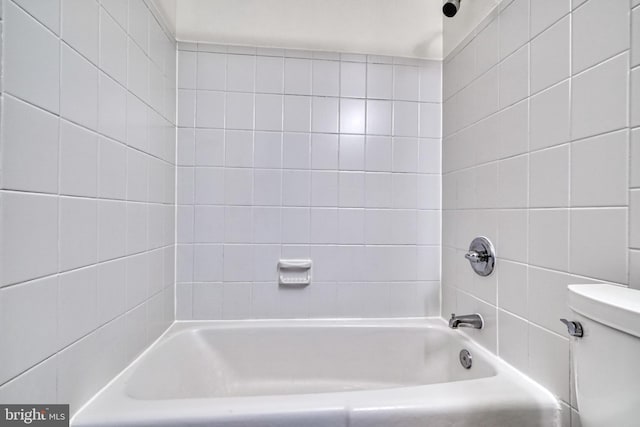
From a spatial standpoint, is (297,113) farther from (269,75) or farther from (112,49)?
(112,49)

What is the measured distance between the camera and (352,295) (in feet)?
4.52

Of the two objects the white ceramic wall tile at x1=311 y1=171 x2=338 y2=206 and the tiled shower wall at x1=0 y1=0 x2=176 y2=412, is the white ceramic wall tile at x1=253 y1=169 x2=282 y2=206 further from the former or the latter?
the tiled shower wall at x1=0 y1=0 x2=176 y2=412

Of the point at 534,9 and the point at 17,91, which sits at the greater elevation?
the point at 534,9

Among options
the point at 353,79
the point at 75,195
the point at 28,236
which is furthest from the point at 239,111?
the point at 28,236

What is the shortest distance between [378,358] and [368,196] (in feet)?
2.55

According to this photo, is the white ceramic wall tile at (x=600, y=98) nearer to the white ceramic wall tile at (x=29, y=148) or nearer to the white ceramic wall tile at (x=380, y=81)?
the white ceramic wall tile at (x=380, y=81)

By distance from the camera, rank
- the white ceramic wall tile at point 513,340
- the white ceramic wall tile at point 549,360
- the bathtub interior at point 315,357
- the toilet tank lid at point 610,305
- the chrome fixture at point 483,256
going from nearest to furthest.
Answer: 1. the toilet tank lid at point 610,305
2. the white ceramic wall tile at point 549,360
3. the white ceramic wall tile at point 513,340
4. the chrome fixture at point 483,256
5. the bathtub interior at point 315,357

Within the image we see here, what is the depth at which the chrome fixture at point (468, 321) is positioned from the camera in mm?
1065

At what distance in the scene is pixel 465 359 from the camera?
3.59ft

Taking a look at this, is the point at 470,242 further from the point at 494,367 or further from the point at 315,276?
the point at 315,276

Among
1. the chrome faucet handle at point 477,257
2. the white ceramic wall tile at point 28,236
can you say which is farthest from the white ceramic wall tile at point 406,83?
the white ceramic wall tile at point 28,236

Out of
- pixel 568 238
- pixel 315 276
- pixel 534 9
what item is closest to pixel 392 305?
pixel 315 276

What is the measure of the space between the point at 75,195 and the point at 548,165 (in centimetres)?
126

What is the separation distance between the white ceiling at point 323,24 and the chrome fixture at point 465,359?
1.36m
